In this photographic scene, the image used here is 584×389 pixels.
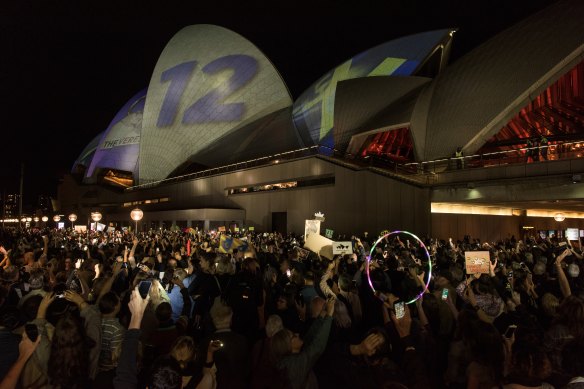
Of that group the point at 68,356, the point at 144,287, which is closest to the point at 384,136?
the point at 144,287

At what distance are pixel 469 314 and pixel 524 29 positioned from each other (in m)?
21.0

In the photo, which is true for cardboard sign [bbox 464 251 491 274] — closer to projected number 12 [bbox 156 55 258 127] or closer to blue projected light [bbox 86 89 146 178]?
projected number 12 [bbox 156 55 258 127]

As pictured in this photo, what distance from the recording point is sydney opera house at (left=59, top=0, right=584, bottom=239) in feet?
59.1

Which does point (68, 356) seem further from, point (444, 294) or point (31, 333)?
point (444, 294)

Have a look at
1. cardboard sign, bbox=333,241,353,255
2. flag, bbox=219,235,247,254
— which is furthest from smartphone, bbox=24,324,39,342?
flag, bbox=219,235,247,254

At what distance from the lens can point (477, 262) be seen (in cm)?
571

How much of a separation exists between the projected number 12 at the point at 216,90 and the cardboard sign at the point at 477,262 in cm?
3269

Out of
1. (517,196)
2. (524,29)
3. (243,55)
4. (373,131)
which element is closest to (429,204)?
(517,196)

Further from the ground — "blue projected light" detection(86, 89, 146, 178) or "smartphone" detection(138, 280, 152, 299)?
"blue projected light" detection(86, 89, 146, 178)

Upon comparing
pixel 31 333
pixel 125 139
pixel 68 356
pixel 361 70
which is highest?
pixel 361 70

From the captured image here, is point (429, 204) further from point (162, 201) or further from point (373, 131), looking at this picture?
point (162, 201)

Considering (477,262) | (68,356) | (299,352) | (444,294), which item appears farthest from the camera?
(477,262)

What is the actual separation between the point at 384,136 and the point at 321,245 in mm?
21010

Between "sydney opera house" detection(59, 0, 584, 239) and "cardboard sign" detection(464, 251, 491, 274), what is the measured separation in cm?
1368
